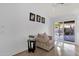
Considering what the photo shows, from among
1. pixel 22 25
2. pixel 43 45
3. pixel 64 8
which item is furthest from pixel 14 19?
pixel 64 8

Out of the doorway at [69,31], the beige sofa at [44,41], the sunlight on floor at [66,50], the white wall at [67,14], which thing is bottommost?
the sunlight on floor at [66,50]

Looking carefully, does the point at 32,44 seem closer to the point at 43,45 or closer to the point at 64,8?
the point at 43,45

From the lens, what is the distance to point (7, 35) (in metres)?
1.96

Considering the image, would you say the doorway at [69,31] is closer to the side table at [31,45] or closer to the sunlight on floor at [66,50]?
Result: the sunlight on floor at [66,50]

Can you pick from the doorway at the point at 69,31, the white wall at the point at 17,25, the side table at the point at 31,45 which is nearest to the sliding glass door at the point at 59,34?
the doorway at the point at 69,31

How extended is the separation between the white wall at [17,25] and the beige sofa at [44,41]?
100 millimetres

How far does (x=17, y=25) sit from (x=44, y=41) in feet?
2.34

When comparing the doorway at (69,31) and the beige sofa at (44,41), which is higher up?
the doorway at (69,31)

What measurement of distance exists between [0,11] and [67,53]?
1.67 m

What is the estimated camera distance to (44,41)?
2174mm

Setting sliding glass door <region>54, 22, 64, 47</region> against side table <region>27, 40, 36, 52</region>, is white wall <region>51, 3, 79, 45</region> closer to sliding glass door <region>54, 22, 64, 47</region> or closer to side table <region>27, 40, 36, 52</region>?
sliding glass door <region>54, 22, 64, 47</region>

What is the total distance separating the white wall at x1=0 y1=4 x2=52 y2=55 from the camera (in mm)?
1948

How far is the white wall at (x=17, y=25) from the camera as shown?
6.39 ft

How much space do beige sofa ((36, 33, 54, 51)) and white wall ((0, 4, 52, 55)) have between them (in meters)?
0.10
